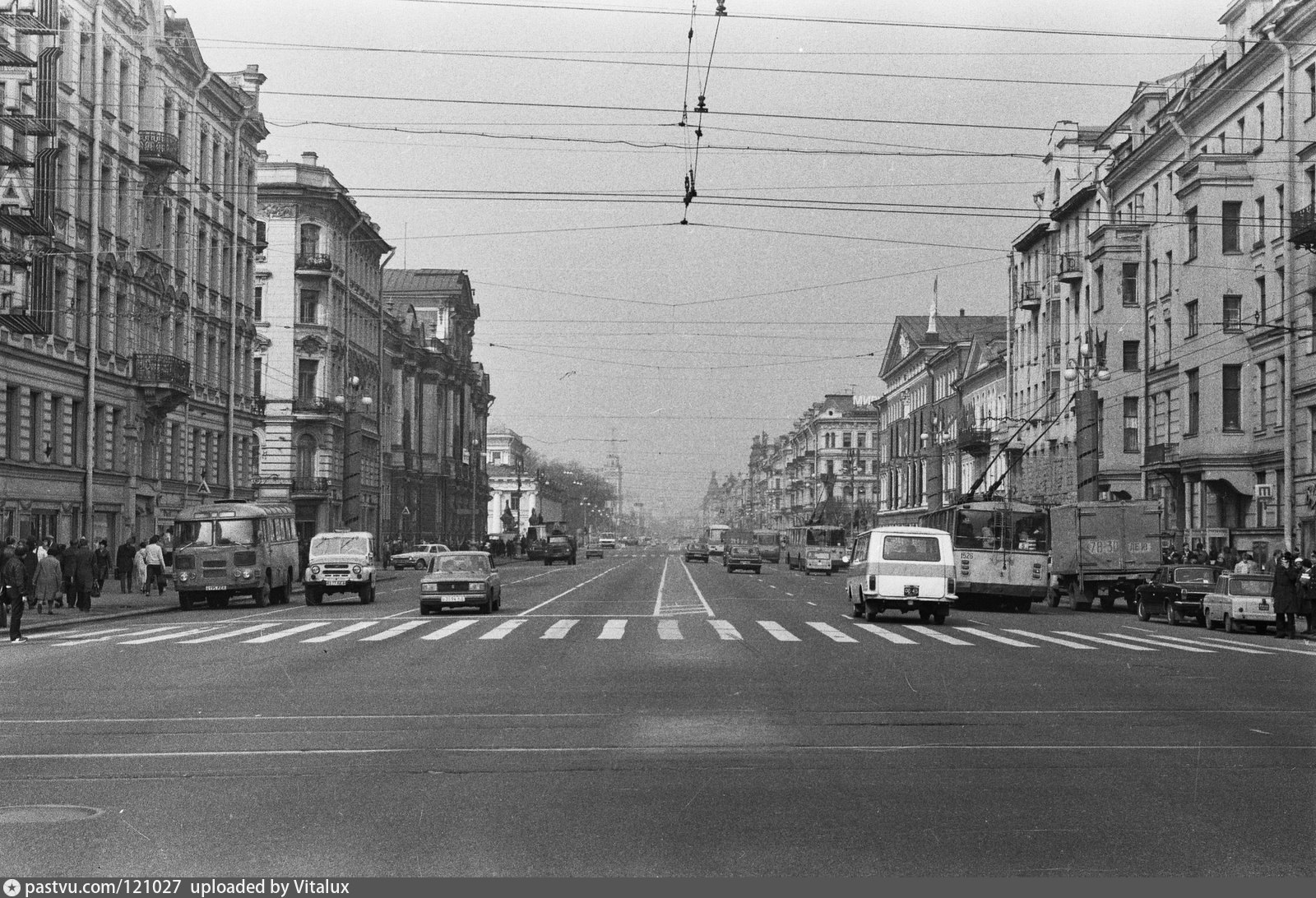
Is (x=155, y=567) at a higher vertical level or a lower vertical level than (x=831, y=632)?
higher

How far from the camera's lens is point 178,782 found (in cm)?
1098

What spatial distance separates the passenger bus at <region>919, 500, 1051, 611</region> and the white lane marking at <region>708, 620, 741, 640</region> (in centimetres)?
929

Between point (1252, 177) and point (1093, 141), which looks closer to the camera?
point (1252, 177)

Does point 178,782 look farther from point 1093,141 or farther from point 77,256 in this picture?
point 1093,141

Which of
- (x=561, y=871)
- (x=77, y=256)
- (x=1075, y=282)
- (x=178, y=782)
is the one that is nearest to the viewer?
(x=561, y=871)

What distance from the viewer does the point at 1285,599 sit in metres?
30.5

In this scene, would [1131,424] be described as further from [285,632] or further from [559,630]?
[285,632]

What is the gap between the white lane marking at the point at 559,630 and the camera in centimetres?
2760

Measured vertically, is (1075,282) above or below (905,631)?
above

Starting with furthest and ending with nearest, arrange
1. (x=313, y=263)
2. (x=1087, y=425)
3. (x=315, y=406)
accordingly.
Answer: (x=313, y=263) < (x=315, y=406) < (x=1087, y=425)

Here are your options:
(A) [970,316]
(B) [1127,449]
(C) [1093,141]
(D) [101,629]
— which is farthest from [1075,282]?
(A) [970,316]

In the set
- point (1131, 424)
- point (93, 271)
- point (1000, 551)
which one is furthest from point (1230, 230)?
point (93, 271)

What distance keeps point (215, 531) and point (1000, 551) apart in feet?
67.5

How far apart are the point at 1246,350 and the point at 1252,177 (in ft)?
18.2
